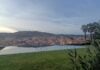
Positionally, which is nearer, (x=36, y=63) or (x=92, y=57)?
(x=92, y=57)

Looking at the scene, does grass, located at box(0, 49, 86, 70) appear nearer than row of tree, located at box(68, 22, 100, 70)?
No

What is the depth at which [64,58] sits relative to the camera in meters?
23.9

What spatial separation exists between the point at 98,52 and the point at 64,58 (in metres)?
14.8

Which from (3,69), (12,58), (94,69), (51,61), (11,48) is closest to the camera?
(94,69)

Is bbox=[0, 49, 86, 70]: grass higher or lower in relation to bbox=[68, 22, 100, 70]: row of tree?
lower

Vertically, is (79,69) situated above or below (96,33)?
below

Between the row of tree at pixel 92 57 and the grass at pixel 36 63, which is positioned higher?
the row of tree at pixel 92 57

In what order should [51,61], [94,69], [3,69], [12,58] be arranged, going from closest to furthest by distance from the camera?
[94,69], [3,69], [51,61], [12,58]

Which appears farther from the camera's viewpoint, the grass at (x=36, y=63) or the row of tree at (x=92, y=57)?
the grass at (x=36, y=63)

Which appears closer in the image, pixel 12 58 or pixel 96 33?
pixel 96 33

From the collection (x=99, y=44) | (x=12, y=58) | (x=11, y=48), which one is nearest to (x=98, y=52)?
(x=99, y=44)

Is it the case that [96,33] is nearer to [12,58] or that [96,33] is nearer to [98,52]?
[98,52]

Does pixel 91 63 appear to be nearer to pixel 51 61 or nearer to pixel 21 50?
pixel 51 61

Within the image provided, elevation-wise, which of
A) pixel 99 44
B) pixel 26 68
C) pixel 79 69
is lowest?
pixel 26 68
